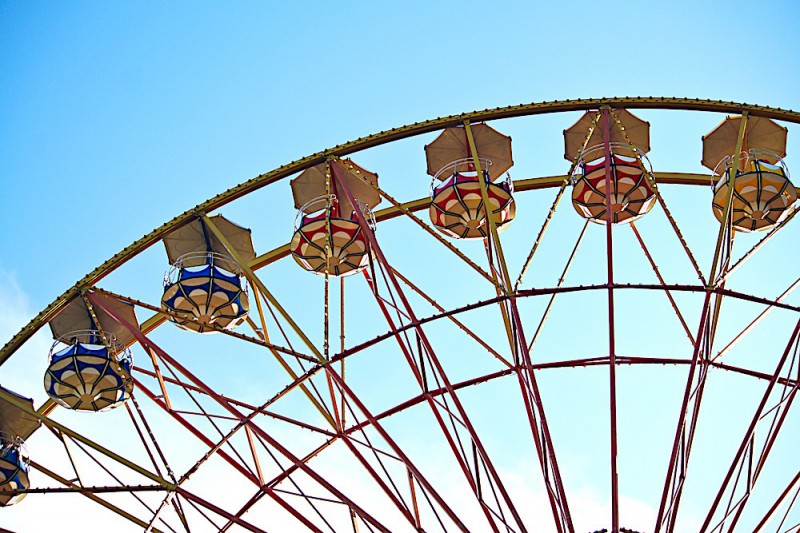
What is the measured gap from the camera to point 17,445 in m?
16.9

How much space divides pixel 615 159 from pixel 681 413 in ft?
15.0

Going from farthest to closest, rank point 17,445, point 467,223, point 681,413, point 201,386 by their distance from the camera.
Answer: point 17,445 < point 467,223 < point 201,386 < point 681,413

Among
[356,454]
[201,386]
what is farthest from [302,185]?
[356,454]

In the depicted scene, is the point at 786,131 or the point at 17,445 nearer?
the point at 786,131

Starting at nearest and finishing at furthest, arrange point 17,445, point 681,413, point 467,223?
point 681,413 → point 467,223 → point 17,445

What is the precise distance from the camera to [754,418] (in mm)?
12617

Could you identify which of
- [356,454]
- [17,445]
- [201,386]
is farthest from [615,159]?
[17,445]

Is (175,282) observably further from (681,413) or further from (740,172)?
(740,172)

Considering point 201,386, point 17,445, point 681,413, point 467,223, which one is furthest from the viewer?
point 17,445

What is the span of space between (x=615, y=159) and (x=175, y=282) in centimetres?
783

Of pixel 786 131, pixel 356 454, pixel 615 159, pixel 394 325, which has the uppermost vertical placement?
pixel 786 131

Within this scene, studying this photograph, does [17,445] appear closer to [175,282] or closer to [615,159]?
[175,282]

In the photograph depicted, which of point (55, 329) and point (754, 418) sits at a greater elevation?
point (55, 329)

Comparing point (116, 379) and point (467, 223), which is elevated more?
point (467, 223)
